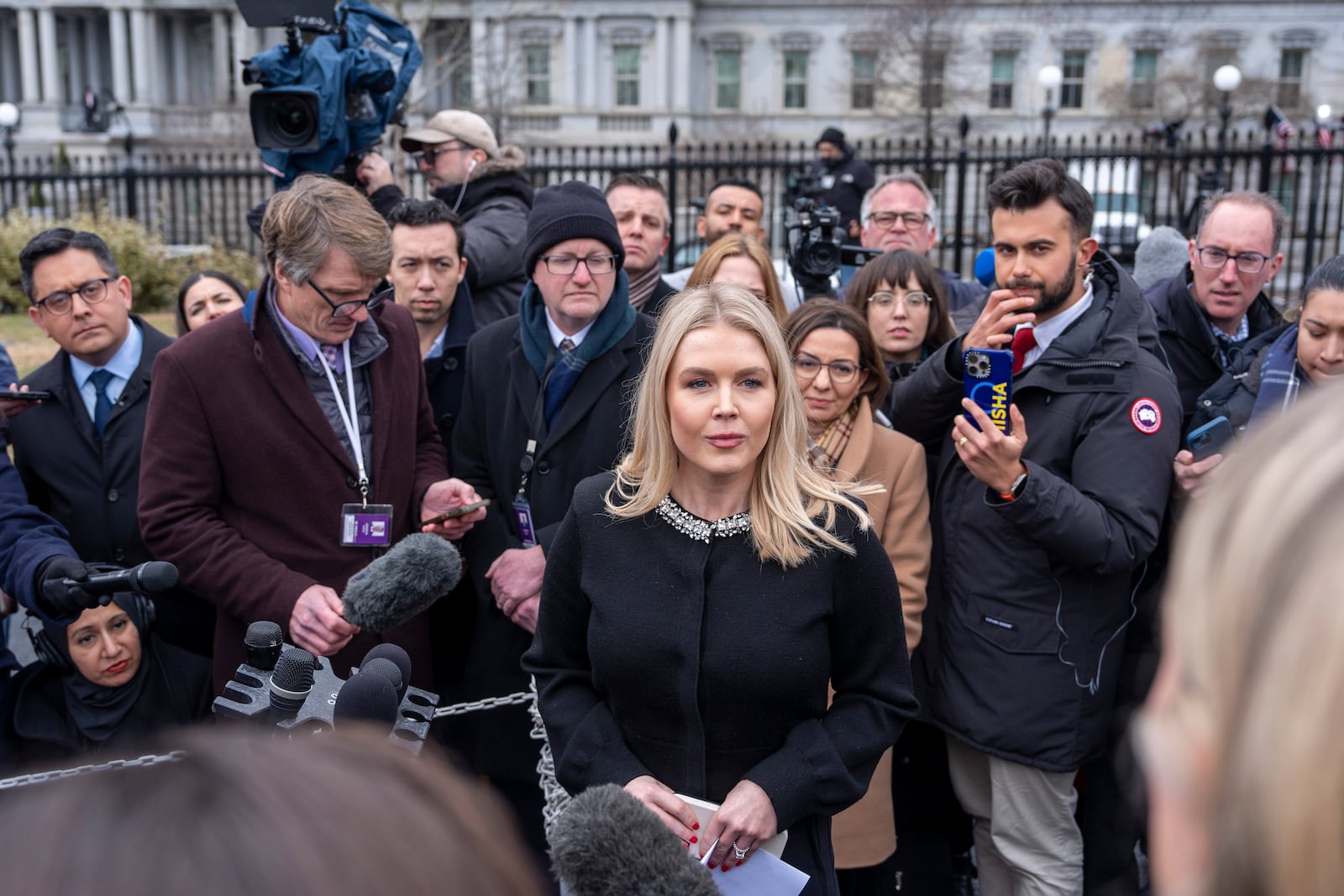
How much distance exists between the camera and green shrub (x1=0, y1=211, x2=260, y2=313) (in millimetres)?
13867

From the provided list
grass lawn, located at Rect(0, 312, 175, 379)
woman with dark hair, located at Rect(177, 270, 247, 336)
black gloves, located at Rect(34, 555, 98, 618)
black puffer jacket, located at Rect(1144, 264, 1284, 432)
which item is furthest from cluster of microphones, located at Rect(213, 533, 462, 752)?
grass lawn, located at Rect(0, 312, 175, 379)

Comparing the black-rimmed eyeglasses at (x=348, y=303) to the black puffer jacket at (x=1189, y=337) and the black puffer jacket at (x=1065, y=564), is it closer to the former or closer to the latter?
the black puffer jacket at (x=1065, y=564)

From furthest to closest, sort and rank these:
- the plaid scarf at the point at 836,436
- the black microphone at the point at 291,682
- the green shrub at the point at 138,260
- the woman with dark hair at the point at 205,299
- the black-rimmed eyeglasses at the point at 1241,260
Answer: the green shrub at the point at 138,260 < the woman with dark hair at the point at 205,299 < the black-rimmed eyeglasses at the point at 1241,260 < the plaid scarf at the point at 836,436 < the black microphone at the point at 291,682

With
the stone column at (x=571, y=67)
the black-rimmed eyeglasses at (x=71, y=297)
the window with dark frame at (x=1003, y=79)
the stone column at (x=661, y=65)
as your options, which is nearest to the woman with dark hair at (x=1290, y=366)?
the black-rimmed eyeglasses at (x=71, y=297)

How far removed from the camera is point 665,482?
277 cm

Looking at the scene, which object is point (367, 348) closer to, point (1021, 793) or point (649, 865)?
point (649, 865)

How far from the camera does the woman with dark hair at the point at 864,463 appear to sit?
3.46 meters

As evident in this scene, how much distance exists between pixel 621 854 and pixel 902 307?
3.13m

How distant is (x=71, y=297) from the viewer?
4121 mm

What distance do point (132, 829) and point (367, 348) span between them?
116 inches

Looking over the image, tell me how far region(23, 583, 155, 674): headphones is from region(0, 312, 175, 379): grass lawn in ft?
17.5

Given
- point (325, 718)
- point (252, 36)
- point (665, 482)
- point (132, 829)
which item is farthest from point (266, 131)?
point (252, 36)

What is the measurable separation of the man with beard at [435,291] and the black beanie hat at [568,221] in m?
0.83

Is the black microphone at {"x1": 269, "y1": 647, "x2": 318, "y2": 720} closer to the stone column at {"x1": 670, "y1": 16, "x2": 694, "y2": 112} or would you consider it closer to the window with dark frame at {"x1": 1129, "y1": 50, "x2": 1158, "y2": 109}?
the window with dark frame at {"x1": 1129, "y1": 50, "x2": 1158, "y2": 109}
